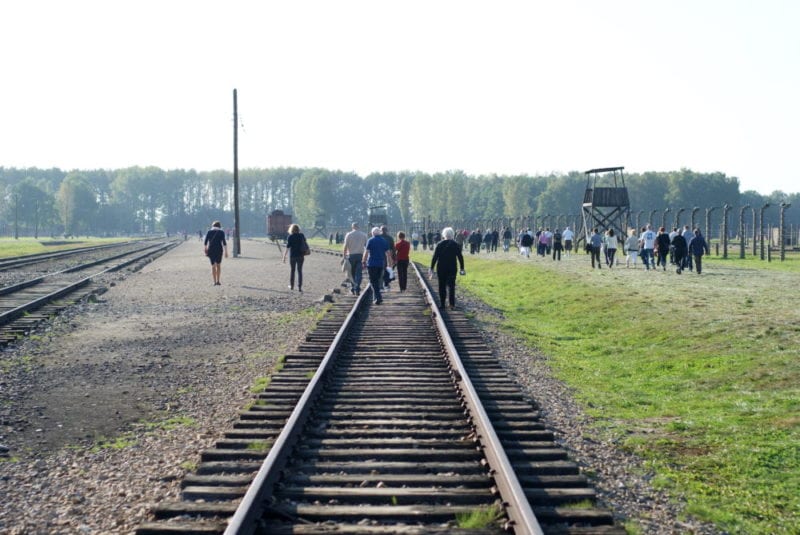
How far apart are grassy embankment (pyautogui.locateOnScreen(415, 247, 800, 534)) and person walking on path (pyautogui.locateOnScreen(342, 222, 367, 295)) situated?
3.49 meters

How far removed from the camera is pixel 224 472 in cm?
598

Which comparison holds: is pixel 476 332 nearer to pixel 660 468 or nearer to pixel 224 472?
pixel 660 468

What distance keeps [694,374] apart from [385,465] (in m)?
6.25

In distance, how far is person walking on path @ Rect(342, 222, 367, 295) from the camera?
61.5 ft

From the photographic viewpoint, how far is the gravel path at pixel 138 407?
18.4 feet

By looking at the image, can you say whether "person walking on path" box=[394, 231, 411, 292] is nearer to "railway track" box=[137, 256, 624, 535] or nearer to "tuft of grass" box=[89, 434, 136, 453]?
"railway track" box=[137, 256, 624, 535]

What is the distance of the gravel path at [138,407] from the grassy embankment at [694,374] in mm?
416

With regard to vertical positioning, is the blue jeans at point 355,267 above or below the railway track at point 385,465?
above

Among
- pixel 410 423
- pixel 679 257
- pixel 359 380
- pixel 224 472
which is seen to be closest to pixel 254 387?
pixel 359 380

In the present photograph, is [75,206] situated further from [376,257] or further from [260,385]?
[260,385]

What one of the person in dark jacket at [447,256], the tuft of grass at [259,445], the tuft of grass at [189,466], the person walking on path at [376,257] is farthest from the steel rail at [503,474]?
the person walking on path at [376,257]

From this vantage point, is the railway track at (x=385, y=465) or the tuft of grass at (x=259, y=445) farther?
the tuft of grass at (x=259, y=445)

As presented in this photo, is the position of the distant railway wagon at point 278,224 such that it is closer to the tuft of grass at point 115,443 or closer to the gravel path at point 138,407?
the gravel path at point 138,407

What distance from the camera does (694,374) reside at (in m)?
10.9
